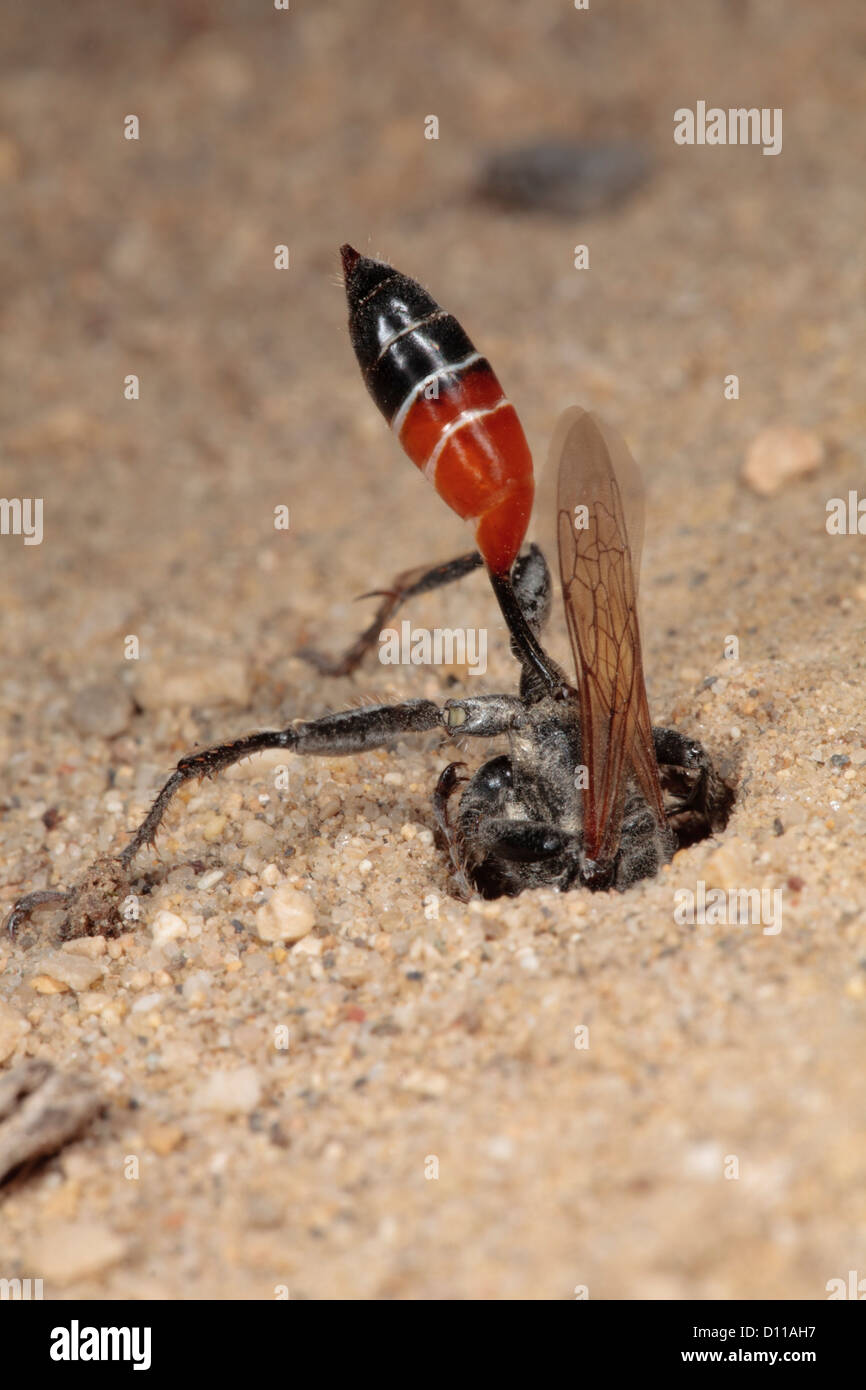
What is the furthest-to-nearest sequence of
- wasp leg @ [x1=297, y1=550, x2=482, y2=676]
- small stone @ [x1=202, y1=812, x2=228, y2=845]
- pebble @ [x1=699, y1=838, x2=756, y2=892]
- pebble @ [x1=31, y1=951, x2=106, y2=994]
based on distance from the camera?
wasp leg @ [x1=297, y1=550, x2=482, y2=676] < small stone @ [x1=202, y1=812, x2=228, y2=845] < pebble @ [x1=31, y1=951, x2=106, y2=994] < pebble @ [x1=699, y1=838, x2=756, y2=892]

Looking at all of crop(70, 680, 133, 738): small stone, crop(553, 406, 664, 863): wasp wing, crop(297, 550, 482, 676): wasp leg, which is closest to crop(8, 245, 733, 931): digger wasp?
crop(553, 406, 664, 863): wasp wing

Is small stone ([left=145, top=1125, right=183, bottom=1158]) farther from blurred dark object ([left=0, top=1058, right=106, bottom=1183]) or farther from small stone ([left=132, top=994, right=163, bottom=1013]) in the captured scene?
small stone ([left=132, top=994, right=163, bottom=1013])

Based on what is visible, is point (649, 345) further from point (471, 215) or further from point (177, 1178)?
point (177, 1178)

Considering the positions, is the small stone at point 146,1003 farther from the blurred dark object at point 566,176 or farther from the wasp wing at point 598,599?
the blurred dark object at point 566,176

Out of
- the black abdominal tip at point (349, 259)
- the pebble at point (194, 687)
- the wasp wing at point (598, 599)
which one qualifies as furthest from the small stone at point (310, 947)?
the black abdominal tip at point (349, 259)

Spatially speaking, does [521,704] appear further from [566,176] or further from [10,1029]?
[566,176]

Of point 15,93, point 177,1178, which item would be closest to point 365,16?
point 15,93
